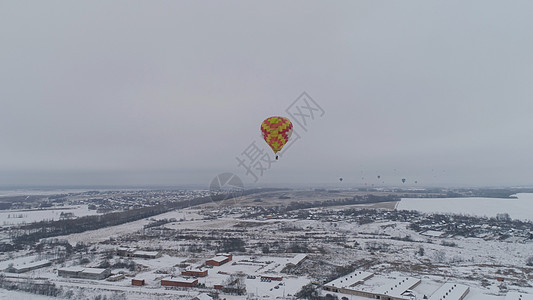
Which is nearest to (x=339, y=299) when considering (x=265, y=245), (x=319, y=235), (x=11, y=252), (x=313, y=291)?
(x=313, y=291)

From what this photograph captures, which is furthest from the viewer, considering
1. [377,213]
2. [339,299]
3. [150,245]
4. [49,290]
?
[377,213]

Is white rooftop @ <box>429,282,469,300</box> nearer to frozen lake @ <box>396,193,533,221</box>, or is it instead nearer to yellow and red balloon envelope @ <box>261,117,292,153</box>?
yellow and red balloon envelope @ <box>261,117,292,153</box>

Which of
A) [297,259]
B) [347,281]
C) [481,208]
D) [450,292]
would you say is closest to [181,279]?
[297,259]

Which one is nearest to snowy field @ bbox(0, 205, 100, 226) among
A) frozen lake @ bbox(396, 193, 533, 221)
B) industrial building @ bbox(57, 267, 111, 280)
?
industrial building @ bbox(57, 267, 111, 280)

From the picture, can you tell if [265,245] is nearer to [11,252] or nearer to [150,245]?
[150,245]

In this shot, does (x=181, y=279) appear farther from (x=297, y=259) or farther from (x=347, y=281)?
(x=347, y=281)

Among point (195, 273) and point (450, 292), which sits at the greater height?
point (195, 273)

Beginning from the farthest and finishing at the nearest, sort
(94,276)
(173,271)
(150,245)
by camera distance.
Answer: (150,245)
(173,271)
(94,276)

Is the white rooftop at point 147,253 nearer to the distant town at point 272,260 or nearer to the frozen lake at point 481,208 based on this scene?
the distant town at point 272,260
